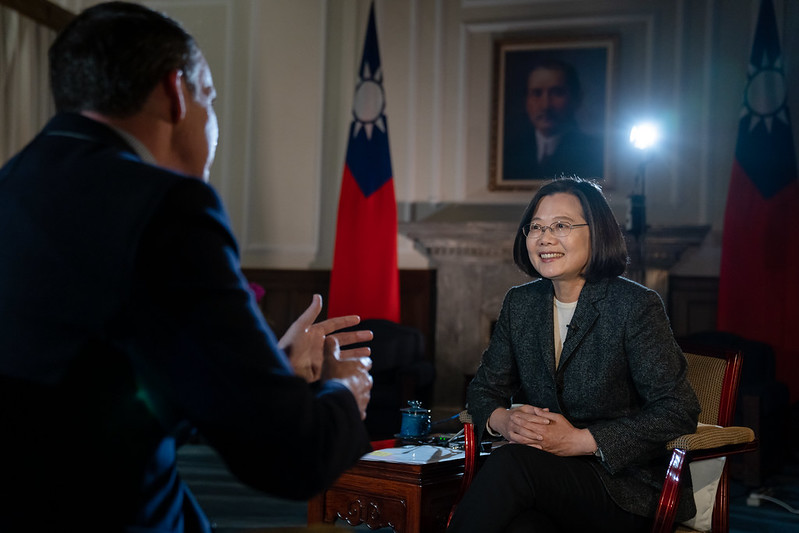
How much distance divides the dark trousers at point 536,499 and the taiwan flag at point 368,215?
348 cm

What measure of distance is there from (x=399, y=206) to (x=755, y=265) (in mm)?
2646

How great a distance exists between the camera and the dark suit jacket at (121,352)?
819 millimetres

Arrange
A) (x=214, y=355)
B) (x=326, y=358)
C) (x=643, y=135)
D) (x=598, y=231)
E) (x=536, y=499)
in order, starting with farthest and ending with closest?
(x=643, y=135)
(x=598, y=231)
(x=536, y=499)
(x=326, y=358)
(x=214, y=355)

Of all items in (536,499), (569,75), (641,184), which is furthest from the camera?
(569,75)

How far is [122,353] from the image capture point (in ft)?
2.81

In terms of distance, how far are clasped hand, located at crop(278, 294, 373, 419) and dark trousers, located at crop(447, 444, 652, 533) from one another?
0.89 m

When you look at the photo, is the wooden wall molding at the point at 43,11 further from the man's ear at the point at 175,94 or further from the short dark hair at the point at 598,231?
the man's ear at the point at 175,94

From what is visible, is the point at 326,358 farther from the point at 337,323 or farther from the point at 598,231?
the point at 598,231

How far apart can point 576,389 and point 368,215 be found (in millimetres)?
3547

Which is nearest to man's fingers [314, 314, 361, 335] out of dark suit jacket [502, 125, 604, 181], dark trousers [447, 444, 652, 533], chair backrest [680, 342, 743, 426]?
dark trousers [447, 444, 652, 533]

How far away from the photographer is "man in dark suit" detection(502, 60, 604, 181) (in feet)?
18.9

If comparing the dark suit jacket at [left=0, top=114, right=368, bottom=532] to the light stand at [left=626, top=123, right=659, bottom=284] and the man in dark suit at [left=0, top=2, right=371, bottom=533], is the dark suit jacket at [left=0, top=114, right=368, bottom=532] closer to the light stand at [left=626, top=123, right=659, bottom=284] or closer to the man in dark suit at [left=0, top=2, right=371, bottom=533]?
the man in dark suit at [left=0, top=2, right=371, bottom=533]

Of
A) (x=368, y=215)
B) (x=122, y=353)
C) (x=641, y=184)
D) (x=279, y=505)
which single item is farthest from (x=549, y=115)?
(x=122, y=353)

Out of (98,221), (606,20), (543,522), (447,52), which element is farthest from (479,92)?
(98,221)
